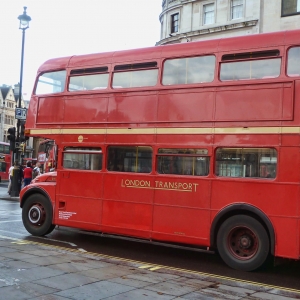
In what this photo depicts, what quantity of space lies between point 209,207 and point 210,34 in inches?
1174

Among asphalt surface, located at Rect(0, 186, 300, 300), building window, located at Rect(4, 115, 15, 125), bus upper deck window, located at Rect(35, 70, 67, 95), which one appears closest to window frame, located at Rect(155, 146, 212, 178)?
asphalt surface, located at Rect(0, 186, 300, 300)

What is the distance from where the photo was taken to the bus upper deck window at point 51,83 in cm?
1134

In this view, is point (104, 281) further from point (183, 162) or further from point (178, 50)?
point (178, 50)

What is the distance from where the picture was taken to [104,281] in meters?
7.10

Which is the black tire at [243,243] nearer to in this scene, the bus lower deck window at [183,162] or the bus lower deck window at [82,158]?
the bus lower deck window at [183,162]

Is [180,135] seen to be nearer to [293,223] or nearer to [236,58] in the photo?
[236,58]

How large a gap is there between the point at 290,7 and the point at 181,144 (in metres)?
27.3

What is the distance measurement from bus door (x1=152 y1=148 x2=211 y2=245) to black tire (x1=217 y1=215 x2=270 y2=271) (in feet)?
1.30

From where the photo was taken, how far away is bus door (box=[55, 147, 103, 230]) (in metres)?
10.6

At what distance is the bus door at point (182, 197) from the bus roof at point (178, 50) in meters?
2.04

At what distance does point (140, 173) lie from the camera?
9.85m

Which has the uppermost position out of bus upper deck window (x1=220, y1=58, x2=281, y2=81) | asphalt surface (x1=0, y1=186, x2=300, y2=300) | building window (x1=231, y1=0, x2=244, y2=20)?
building window (x1=231, y1=0, x2=244, y2=20)

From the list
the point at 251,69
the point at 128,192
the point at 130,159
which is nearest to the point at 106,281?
the point at 128,192

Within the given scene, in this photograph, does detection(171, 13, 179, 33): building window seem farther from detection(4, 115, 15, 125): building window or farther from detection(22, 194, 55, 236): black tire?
detection(4, 115, 15, 125): building window
